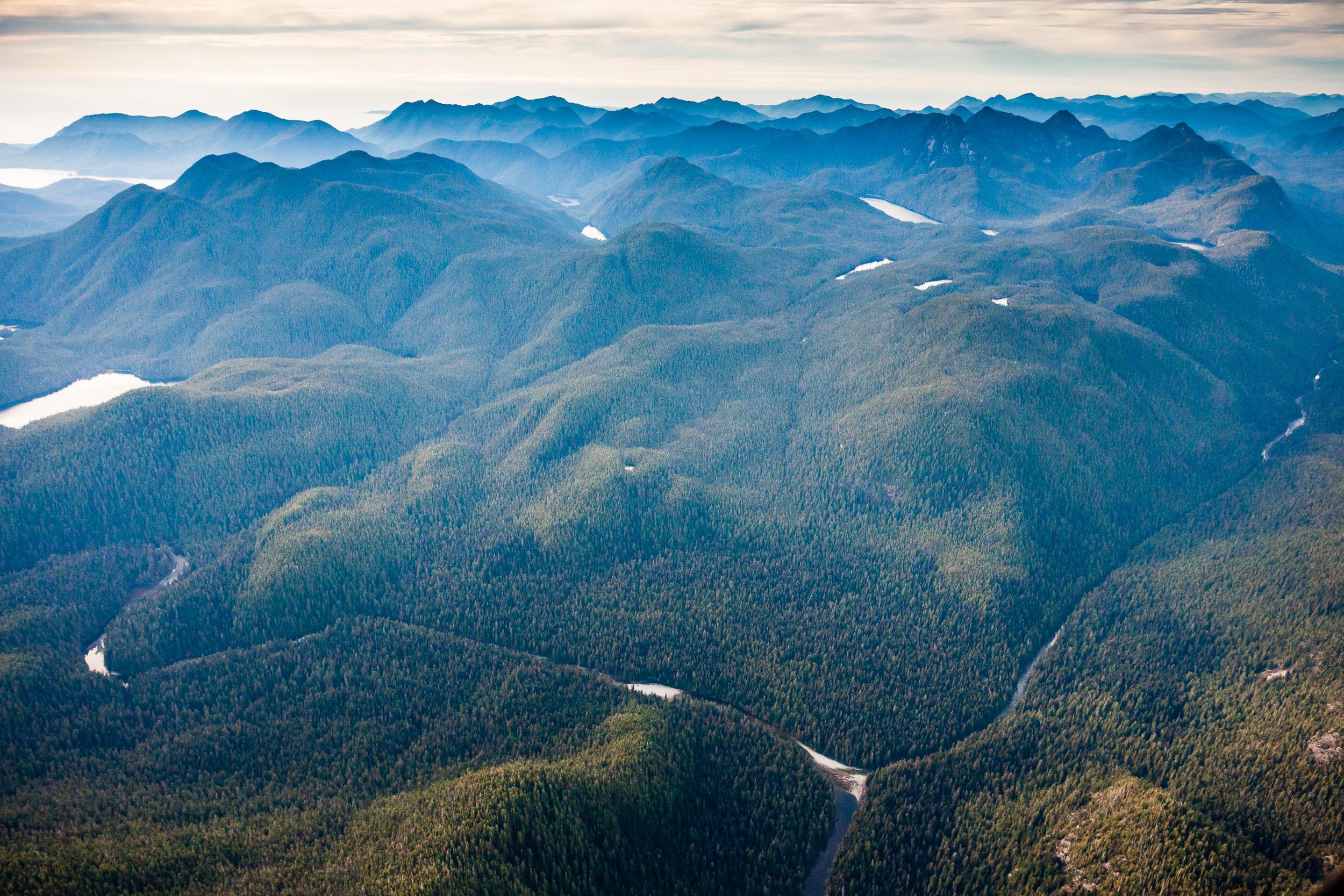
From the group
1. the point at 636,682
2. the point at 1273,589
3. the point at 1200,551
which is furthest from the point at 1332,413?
the point at 636,682

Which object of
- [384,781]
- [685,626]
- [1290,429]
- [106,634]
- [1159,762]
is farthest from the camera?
[1290,429]

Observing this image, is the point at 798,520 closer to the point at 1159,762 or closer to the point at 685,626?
the point at 685,626

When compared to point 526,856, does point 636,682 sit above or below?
below

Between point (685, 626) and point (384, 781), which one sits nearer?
point (384, 781)

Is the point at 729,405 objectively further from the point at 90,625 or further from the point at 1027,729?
the point at 90,625

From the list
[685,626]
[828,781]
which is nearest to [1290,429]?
[685,626]

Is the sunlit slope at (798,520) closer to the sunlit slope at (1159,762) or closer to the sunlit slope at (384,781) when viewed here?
the sunlit slope at (1159,762)

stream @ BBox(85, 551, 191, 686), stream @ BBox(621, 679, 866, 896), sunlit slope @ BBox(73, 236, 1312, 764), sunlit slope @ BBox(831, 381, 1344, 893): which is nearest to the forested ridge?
sunlit slope @ BBox(831, 381, 1344, 893)

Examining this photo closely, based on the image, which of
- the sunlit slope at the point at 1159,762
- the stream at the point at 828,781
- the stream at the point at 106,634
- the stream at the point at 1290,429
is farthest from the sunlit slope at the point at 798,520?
the sunlit slope at the point at 1159,762
